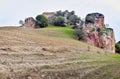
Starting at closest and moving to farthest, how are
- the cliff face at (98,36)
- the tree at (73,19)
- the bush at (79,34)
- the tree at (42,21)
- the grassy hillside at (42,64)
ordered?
the grassy hillside at (42,64) → the bush at (79,34) → the cliff face at (98,36) → the tree at (42,21) → the tree at (73,19)

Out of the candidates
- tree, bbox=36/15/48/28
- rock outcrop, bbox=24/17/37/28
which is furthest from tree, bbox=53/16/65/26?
rock outcrop, bbox=24/17/37/28

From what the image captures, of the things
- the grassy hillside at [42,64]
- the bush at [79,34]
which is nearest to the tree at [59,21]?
the bush at [79,34]

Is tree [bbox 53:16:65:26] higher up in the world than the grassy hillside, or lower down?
higher up

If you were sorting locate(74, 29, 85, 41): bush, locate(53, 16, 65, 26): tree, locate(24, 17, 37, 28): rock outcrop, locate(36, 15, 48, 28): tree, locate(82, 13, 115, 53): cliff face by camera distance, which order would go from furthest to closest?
locate(53, 16, 65, 26): tree < locate(36, 15, 48, 28): tree < locate(24, 17, 37, 28): rock outcrop < locate(82, 13, 115, 53): cliff face < locate(74, 29, 85, 41): bush

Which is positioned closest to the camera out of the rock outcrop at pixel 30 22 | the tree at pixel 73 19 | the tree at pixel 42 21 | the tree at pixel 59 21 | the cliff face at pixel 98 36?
the cliff face at pixel 98 36

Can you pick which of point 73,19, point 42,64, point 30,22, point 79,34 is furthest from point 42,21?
point 42,64

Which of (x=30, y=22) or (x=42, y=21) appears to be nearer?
(x=30, y=22)

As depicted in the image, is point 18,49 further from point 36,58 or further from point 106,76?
point 106,76

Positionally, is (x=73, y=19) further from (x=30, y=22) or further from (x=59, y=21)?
(x=30, y=22)

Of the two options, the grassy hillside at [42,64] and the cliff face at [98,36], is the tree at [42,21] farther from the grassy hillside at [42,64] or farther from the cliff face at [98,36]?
the grassy hillside at [42,64]

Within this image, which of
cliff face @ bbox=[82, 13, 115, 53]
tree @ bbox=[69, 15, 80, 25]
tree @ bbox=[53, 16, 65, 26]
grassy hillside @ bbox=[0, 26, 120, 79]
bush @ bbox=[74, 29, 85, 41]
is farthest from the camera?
tree @ bbox=[69, 15, 80, 25]

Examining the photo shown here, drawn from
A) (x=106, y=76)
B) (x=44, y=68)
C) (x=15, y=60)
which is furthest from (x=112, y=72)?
(x=15, y=60)

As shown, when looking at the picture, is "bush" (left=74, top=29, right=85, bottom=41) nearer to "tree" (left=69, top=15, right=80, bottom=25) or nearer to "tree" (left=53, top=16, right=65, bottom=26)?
"tree" (left=53, top=16, right=65, bottom=26)

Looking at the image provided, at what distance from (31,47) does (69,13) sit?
67110 mm
